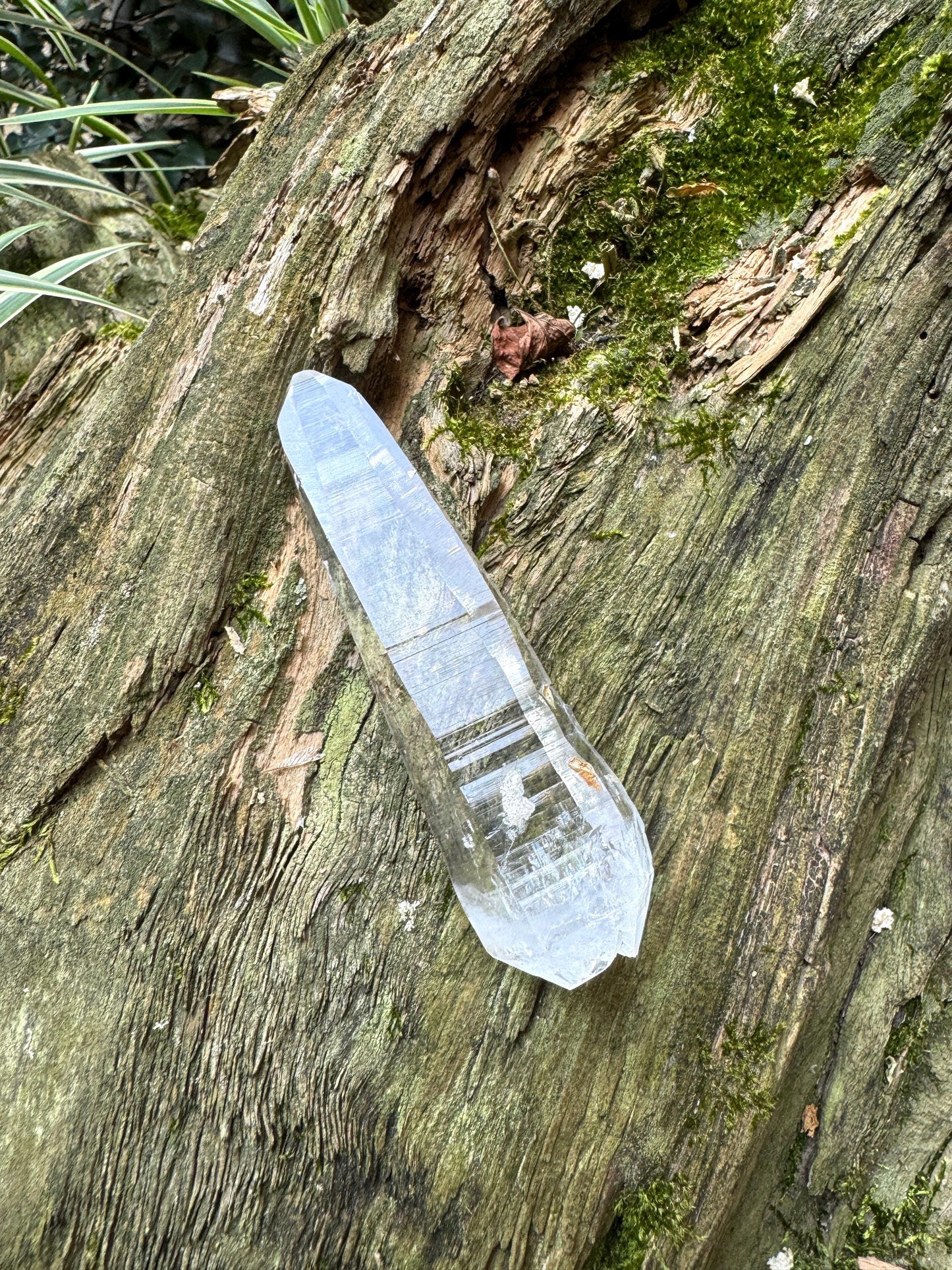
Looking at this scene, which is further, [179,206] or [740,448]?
[179,206]

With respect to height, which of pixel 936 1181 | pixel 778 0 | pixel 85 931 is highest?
pixel 778 0

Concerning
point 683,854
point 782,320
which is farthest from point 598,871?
point 782,320

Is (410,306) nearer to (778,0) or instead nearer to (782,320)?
(782,320)

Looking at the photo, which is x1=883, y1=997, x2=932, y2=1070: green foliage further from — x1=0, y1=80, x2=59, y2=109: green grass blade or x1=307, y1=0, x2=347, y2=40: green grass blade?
x1=0, y1=80, x2=59, y2=109: green grass blade

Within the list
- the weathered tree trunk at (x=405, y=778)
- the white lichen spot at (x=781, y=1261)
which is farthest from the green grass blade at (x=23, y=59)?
the white lichen spot at (x=781, y=1261)

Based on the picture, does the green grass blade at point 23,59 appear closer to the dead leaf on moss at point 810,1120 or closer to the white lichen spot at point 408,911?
the white lichen spot at point 408,911

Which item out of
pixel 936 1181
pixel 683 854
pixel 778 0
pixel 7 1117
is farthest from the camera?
pixel 778 0
